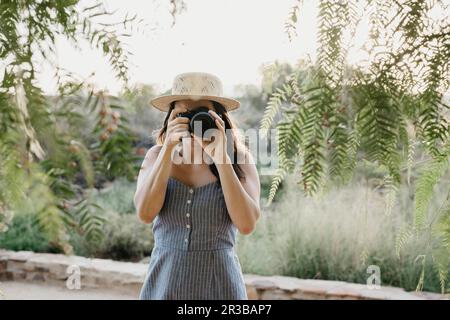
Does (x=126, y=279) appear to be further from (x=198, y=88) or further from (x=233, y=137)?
(x=233, y=137)

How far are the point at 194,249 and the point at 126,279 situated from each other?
135 inches

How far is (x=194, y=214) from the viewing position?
1.76 metres

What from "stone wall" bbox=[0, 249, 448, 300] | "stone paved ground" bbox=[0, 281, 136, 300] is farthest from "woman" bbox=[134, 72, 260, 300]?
"stone paved ground" bbox=[0, 281, 136, 300]

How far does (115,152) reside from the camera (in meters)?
0.28

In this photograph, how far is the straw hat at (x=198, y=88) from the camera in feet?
6.08

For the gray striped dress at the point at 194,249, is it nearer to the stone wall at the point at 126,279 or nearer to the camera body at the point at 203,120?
the camera body at the point at 203,120

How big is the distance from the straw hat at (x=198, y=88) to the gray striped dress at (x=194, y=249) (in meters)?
0.26

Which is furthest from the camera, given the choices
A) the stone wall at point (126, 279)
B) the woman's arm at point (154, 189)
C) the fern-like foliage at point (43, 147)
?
the stone wall at point (126, 279)

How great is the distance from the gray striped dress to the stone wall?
2.50 metres

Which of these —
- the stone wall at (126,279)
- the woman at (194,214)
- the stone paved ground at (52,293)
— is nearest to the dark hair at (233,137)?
the woman at (194,214)

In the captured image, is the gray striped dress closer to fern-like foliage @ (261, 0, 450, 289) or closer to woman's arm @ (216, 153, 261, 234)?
woman's arm @ (216, 153, 261, 234)

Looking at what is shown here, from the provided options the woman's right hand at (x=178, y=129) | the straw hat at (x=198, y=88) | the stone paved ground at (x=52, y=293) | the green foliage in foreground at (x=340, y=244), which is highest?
the straw hat at (x=198, y=88)

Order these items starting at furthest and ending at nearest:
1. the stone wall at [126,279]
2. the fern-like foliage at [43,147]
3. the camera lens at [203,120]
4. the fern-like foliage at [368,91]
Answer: the stone wall at [126,279]
the camera lens at [203,120]
the fern-like foliage at [368,91]
the fern-like foliage at [43,147]

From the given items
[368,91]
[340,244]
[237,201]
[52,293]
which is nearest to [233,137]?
[237,201]
